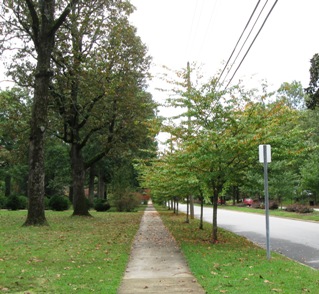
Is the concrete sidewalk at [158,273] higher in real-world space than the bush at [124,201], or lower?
lower

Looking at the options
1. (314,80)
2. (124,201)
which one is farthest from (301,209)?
(124,201)

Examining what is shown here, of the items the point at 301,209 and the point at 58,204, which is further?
the point at 58,204

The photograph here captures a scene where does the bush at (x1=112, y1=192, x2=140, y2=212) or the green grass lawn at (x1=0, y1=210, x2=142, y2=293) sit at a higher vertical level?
the bush at (x1=112, y1=192, x2=140, y2=212)

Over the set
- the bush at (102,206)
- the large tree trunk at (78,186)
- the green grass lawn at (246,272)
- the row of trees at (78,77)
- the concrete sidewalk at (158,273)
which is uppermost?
the row of trees at (78,77)

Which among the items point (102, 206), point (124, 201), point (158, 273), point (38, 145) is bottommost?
point (158, 273)

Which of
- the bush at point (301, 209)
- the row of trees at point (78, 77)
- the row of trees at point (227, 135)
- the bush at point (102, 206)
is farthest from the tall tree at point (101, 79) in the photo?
the bush at point (301, 209)

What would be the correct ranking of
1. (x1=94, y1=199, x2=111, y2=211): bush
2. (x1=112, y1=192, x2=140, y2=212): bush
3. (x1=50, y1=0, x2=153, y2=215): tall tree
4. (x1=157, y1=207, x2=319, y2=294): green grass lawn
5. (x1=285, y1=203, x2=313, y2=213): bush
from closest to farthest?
(x1=157, y1=207, x2=319, y2=294): green grass lawn, (x1=50, y1=0, x2=153, y2=215): tall tree, (x1=285, y1=203, x2=313, y2=213): bush, (x1=112, y1=192, x2=140, y2=212): bush, (x1=94, y1=199, x2=111, y2=211): bush

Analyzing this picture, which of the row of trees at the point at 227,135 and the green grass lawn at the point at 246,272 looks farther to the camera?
the row of trees at the point at 227,135

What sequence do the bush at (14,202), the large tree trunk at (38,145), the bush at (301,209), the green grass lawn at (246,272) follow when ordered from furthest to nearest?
the bush at (14,202) < the bush at (301,209) < the large tree trunk at (38,145) < the green grass lawn at (246,272)

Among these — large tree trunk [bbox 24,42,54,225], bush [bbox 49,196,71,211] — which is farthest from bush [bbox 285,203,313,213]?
large tree trunk [bbox 24,42,54,225]

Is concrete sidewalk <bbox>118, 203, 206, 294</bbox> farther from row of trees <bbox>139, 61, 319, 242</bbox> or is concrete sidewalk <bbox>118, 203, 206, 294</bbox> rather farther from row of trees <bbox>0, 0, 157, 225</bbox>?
row of trees <bbox>0, 0, 157, 225</bbox>

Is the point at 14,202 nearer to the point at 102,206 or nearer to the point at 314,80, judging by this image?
the point at 102,206

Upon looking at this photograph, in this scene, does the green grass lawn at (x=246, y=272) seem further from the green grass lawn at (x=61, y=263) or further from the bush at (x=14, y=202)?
the bush at (x=14, y=202)

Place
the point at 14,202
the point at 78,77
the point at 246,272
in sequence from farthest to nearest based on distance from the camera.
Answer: the point at 14,202 → the point at 78,77 → the point at 246,272
